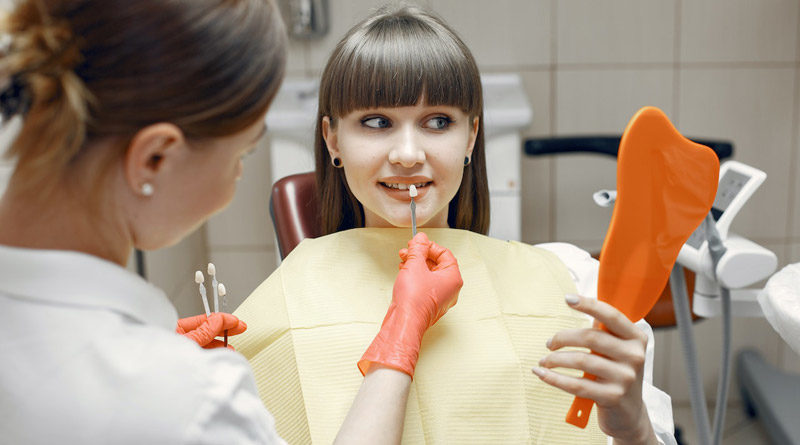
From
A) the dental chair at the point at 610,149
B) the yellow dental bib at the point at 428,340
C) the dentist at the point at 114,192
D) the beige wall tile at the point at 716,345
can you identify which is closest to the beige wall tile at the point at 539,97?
the dental chair at the point at 610,149

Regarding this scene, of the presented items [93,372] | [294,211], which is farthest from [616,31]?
[93,372]

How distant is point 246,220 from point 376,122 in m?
1.47

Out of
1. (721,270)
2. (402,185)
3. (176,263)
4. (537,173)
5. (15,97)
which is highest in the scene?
(15,97)

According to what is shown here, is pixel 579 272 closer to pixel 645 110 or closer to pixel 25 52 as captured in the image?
pixel 645 110

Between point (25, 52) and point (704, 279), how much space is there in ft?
4.16

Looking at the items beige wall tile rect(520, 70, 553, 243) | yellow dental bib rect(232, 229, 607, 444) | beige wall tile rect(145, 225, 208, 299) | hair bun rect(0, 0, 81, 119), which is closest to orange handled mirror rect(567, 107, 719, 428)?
yellow dental bib rect(232, 229, 607, 444)

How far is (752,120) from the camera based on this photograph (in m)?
2.39

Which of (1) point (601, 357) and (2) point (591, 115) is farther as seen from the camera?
(2) point (591, 115)

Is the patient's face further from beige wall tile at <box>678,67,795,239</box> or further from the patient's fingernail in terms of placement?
beige wall tile at <box>678,67,795,239</box>

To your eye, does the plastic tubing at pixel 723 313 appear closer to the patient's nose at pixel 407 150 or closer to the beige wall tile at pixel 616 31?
the patient's nose at pixel 407 150

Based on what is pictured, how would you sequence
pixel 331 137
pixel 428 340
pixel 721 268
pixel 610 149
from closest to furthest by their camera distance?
pixel 428 340, pixel 331 137, pixel 721 268, pixel 610 149

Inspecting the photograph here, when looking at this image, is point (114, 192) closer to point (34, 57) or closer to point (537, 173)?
point (34, 57)

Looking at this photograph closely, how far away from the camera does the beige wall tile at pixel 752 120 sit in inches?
93.0

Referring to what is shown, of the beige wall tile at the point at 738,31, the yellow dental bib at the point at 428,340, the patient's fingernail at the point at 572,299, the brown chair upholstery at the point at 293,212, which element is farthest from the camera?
the beige wall tile at the point at 738,31
